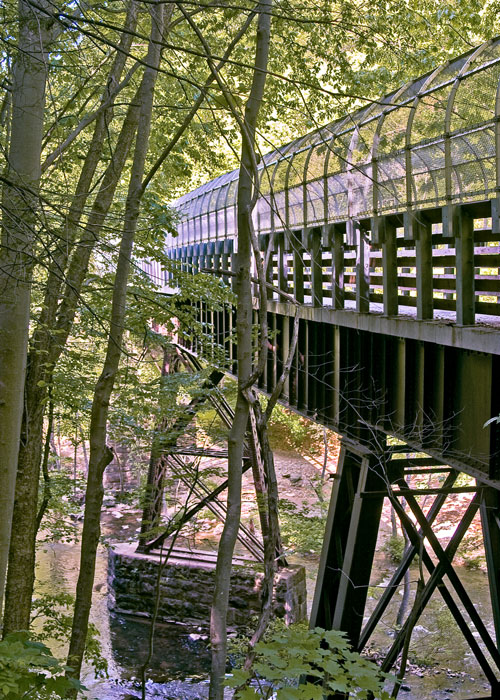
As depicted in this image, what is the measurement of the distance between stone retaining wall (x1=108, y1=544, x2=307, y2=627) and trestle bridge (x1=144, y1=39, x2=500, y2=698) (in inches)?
228

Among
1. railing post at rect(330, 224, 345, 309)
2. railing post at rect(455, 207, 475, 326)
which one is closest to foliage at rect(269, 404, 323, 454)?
railing post at rect(330, 224, 345, 309)

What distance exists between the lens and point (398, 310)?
8.85 meters

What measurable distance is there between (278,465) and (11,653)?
2745 centimetres

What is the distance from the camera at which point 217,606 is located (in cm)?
619

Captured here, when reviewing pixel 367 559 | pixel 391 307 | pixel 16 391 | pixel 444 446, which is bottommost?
pixel 367 559

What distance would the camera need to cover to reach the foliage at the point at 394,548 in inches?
862

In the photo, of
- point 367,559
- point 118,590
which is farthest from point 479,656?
point 118,590

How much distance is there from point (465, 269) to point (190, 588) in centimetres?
1309

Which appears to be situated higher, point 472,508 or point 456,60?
point 456,60

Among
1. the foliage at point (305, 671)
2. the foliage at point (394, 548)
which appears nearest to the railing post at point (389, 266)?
the foliage at point (305, 671)

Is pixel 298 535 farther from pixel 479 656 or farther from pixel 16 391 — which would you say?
pixel 16 391

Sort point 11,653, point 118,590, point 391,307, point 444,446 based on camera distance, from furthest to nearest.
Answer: point 118,590 < point 391,307 < point 444,446 < point 11,653

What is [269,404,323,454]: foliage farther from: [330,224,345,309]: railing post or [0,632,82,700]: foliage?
[0,632,82,700]: foliage

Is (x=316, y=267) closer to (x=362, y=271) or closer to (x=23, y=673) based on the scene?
(x=362, y=271)
